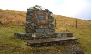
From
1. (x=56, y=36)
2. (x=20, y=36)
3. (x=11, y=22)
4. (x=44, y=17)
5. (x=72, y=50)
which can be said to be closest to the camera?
(x=72, y=50)

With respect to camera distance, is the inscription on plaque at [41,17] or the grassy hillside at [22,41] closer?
the grassy hillside at [22,41]

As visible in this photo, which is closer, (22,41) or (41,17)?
(22,41)

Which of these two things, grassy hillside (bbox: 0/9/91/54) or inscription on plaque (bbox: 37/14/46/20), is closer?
grassy hillside (bbox: 0/9/91/54)

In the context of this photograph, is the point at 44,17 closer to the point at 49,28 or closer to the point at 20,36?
the point at 49,28

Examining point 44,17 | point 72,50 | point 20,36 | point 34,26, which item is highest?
point 44,17

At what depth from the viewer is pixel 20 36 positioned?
11617 mm

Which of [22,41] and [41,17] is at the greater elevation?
[41,17]

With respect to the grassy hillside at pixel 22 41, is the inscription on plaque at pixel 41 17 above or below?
above

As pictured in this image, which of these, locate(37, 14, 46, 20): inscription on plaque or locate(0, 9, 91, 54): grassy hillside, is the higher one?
locate(37, 14, 46, 20): inscription on plaque

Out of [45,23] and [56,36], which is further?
[45,23]

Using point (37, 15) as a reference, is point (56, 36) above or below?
below

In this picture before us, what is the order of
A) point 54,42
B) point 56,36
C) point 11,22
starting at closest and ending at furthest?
point 54,42 → point 56,36 → point 11,22

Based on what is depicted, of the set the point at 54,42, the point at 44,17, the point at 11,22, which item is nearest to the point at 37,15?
the point at 44,17

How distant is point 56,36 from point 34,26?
259 centimetres
